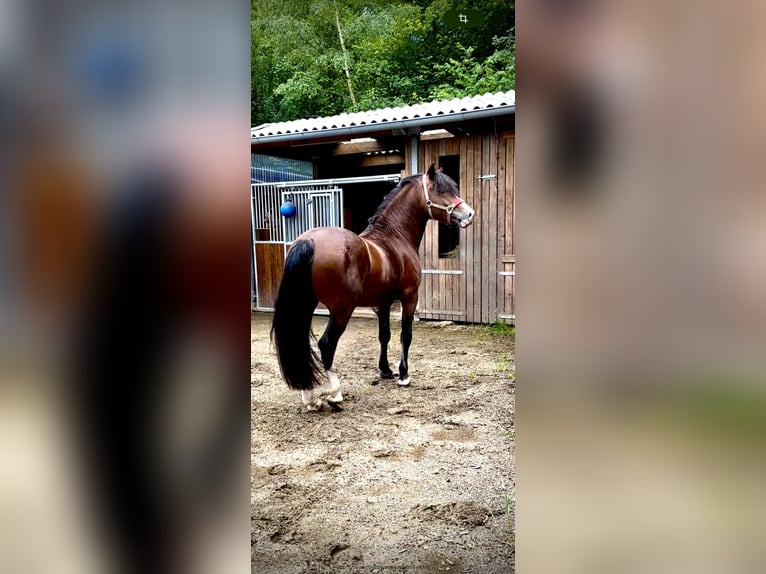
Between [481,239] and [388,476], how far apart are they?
4355 millimetres

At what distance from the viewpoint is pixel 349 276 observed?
3.31 meters

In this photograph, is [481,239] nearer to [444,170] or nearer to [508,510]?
[444,170]

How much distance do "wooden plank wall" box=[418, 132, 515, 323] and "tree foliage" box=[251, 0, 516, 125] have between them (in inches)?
246

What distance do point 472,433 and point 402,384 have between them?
106cm

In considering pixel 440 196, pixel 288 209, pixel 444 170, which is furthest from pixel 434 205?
pixel 288 209

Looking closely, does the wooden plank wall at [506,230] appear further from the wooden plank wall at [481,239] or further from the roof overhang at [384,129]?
the roof overhang at [384,129]

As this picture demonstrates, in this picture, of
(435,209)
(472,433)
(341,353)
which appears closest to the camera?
(472,433)

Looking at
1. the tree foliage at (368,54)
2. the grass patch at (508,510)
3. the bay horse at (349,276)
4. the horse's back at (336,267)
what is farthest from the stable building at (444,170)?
the tree foliage at (368,54)

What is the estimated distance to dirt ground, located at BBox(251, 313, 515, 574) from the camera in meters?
1.65

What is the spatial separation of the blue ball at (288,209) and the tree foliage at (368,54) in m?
6.45
